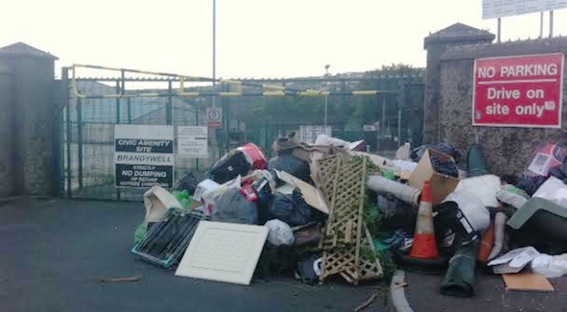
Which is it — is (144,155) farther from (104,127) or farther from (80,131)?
(80,131)

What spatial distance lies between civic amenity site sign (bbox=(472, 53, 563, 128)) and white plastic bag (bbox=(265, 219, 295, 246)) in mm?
3965

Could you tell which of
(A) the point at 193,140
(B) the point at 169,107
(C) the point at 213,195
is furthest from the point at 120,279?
(B) the point at 169,107

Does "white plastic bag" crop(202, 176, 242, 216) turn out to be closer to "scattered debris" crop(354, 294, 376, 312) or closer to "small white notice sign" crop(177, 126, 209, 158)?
"scattered debris" crop(354, 294, 376, 312)

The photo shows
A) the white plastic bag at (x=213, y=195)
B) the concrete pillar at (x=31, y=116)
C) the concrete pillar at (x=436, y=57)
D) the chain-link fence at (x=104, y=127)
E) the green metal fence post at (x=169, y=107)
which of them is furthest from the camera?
the concrete pillar at (x=31, y=116)

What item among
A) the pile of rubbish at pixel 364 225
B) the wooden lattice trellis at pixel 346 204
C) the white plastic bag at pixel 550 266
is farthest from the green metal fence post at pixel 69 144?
the white plastic bag at pixel 550 266

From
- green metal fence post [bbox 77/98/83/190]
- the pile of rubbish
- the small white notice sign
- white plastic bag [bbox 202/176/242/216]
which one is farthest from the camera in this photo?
green metal fence post [bbox 77/98/83/190]

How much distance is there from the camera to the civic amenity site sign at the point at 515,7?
890cm

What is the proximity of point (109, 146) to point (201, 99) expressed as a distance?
1.95m

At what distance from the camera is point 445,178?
24.3 feet

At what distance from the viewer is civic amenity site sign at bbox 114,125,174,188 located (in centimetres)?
1150

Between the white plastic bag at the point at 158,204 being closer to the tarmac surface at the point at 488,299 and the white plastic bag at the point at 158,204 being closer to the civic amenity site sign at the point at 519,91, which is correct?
the tarmac surface at the point at 488,299

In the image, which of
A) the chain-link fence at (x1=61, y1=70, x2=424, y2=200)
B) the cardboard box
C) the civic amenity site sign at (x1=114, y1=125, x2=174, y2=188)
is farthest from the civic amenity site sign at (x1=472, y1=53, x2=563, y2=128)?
the civic amenity site sign at (x1=114, y1=125, x2=174, y2=188)

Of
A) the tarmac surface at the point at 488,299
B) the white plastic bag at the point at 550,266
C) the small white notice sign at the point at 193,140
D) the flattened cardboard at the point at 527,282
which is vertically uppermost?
the small white notice sign at the point at 193,140

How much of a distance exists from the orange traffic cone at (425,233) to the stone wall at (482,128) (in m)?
2.74
